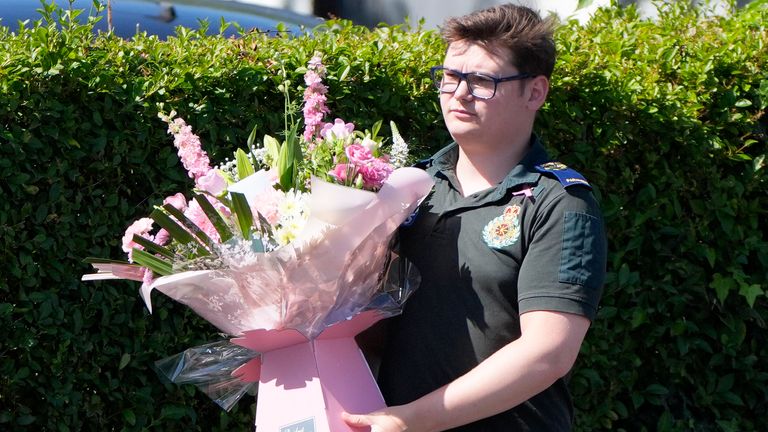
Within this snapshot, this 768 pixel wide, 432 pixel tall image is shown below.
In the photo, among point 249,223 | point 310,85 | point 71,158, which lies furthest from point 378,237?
point 71,158

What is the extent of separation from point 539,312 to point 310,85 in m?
0.79

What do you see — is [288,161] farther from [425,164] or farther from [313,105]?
[425,164]

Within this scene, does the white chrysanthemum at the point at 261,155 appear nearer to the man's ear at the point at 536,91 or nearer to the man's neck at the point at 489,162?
the man's neck at the point at 489,162

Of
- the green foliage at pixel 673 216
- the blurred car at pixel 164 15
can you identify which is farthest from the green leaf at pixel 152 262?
the blurred car at pixel 164 15

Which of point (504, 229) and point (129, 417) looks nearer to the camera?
point (504, 229)

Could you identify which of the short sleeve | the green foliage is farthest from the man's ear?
the green foliage

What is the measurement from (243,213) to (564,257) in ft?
2.27

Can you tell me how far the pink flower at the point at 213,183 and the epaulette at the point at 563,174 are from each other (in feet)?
2.39

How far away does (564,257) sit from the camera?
2168 mm

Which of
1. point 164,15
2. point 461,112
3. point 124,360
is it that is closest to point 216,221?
point 461,112

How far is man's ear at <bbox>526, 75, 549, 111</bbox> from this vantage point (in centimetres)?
238

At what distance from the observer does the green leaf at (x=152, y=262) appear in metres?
2.18

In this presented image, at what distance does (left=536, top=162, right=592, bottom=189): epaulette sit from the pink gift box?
51 centimetres

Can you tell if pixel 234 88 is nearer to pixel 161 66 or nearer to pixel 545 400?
pixel 161 66
